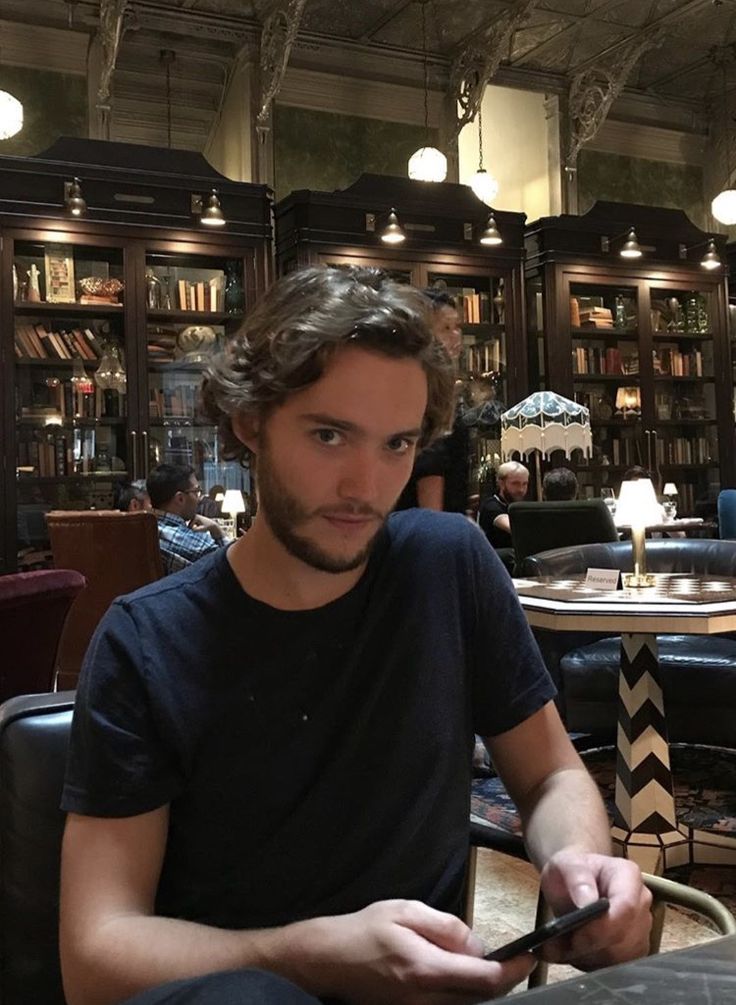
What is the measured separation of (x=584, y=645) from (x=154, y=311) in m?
3.46

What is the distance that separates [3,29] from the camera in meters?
6.11

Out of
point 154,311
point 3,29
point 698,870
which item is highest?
point 3,29

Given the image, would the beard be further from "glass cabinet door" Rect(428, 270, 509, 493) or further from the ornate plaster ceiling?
the ornate plaster ceiling

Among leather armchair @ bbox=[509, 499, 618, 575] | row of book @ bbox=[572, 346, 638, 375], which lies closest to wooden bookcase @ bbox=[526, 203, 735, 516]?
row of book @ bbox=[572, 346, 638, 375]

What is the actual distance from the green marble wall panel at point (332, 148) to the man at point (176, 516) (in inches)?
123

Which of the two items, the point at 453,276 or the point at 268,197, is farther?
the point at 453,276

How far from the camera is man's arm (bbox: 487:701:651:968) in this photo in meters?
0.84

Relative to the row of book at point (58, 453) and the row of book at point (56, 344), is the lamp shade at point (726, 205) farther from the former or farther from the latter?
the row of book at point (58, 453)

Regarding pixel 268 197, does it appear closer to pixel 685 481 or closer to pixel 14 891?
pixel 685 481

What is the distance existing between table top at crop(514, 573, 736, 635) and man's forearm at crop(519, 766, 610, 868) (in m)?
1.48

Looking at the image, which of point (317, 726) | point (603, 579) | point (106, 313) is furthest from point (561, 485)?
point (317, 726)

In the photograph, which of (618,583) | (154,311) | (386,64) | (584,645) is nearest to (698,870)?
(618,583)

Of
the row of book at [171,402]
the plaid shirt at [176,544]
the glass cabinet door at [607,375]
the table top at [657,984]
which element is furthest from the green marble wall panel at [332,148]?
the table top at [657,984]

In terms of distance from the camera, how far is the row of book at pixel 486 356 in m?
6.70
